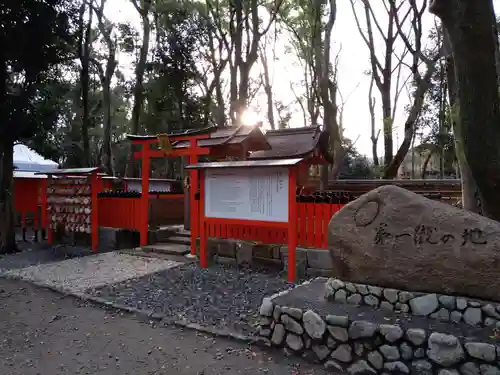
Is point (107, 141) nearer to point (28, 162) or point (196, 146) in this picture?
point (28, 162)

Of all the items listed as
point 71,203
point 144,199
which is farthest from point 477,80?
point 71,203

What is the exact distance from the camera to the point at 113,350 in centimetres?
422

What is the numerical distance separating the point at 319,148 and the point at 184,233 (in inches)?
170

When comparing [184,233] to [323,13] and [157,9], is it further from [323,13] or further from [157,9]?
[157,9]

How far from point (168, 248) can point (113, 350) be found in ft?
16.7

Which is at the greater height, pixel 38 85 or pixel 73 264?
pixel 38 85

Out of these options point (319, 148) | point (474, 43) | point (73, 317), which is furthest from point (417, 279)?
point (319, 148)

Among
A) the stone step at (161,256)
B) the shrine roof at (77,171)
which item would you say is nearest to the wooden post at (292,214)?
the stone step at (161,256)

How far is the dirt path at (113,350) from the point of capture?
12.5ft

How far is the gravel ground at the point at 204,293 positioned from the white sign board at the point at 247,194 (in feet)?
3.63

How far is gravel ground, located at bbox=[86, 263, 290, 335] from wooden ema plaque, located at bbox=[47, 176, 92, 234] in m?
4.25

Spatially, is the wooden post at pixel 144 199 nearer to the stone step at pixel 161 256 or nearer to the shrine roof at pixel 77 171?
the stone step at pixel 161 256

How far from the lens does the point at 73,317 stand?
532cm

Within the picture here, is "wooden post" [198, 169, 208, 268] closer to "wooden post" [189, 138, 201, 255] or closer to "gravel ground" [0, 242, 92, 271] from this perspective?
"wooden post" [189, 138, 201, 255]
